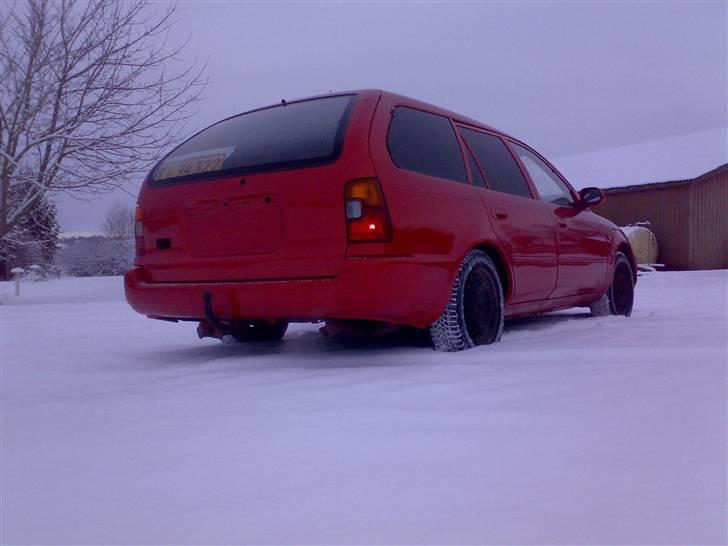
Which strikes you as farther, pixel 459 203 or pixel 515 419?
pixel 459 203

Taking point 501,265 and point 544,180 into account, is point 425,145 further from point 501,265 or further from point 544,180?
point 544,180

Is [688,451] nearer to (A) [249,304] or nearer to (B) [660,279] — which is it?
(A) [249,304]

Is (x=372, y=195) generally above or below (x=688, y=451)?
above

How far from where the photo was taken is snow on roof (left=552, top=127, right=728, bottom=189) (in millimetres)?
21719

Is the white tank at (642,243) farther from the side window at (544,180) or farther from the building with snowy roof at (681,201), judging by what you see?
the side window at (544,180)

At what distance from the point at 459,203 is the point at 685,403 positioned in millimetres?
1683

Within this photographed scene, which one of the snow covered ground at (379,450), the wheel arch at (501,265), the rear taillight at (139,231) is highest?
the rear taillight at (139,231)

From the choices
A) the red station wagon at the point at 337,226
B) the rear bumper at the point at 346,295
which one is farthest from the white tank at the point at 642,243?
the rear bumper at the point at 346,295

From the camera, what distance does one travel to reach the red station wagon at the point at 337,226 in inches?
118

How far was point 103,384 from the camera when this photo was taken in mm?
2816

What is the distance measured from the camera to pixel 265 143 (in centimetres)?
336

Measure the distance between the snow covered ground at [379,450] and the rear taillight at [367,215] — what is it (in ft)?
1.96

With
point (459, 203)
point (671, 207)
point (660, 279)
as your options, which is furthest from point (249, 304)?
point (671, 207)

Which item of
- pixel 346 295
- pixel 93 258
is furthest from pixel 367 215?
pixel 93 258
